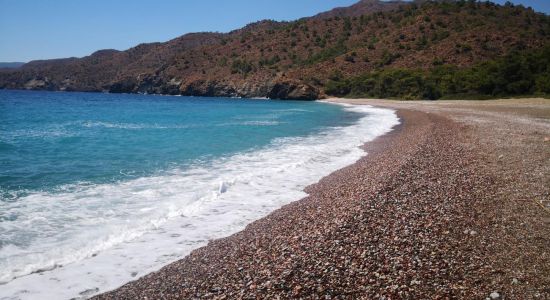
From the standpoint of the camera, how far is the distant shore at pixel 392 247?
4.90m

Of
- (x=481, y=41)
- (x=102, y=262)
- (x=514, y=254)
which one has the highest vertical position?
(x=481, y=41)

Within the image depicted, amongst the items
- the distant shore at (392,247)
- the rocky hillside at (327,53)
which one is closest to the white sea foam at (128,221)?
the distant shore at (392,247)

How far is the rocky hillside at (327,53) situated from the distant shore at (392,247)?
247ft

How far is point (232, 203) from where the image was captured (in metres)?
10.2

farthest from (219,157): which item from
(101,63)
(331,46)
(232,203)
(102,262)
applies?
(101,63)

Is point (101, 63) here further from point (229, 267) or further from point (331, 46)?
point (229, 267)

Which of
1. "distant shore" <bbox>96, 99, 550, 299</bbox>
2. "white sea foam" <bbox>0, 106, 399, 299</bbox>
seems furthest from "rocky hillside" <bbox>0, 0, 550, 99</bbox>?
"distant shore" <bbox>96, 99, 550, 299</bbox>

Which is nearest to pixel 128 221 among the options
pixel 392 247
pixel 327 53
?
pixel 392 247

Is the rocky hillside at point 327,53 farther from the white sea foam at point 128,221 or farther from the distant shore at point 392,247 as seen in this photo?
the distant shore at point 392,247

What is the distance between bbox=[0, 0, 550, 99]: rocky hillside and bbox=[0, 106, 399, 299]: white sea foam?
7484 cm

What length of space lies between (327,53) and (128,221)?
10188 cm

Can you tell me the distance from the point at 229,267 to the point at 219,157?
468 inches

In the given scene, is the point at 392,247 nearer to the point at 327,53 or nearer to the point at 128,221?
the point at 128,221

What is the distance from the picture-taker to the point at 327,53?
105 metres
